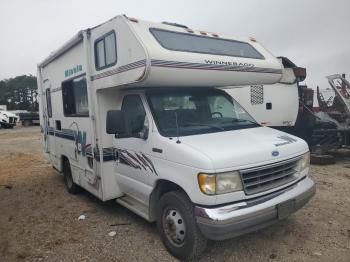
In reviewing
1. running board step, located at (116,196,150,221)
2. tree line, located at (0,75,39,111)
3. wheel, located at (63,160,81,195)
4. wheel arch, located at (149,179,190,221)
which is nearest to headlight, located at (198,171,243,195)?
wheel arch, located at (149,179,190,221)

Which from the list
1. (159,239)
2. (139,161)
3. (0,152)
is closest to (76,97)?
(139,161)

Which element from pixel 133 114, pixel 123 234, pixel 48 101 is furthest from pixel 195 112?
pixel 48 101

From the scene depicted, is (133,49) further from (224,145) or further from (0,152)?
(0,152)

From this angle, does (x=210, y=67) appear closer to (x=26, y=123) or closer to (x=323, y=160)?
(x=323, y=160)

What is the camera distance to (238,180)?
3.78 m

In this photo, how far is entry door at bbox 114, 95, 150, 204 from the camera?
4.66 meters

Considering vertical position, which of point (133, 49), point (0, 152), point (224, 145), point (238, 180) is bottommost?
point (0, 152)

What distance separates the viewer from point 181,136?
4.32 m

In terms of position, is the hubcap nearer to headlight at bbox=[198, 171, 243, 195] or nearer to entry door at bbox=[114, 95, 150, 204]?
entry door at bbox=[114, 95, 150, 204]

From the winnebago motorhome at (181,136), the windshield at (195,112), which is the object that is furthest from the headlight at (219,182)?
the windshield at (195,112)

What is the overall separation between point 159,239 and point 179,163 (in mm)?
1426

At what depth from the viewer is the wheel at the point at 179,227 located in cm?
392

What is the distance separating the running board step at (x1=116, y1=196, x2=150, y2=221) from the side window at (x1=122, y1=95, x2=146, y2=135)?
42.4 inches

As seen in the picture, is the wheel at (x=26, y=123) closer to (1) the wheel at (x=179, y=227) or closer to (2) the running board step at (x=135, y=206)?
(2) the running board step at (x=135, y=206)
